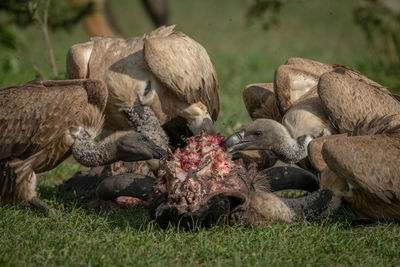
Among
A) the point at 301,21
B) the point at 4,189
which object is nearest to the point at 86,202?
the point at 4,189

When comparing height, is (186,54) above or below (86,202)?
above

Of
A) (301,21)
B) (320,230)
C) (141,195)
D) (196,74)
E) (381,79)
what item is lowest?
(301,21)

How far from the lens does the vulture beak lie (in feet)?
14.5

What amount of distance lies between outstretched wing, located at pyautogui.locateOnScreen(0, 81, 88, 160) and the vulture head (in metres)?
1.29

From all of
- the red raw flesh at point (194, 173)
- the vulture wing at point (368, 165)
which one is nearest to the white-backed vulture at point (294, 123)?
the red raw flesh at point (194, 173)

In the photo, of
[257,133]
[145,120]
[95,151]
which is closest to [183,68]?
[145,120]

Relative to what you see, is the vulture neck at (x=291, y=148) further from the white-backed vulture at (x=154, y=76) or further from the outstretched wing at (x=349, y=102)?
the white-backed vulture at (x=154, y=76)

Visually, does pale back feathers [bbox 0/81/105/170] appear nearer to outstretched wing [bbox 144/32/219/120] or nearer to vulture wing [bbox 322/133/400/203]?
outstretched wing [bbox 144/32/219/120]

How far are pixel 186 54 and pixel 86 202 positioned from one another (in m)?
1.67

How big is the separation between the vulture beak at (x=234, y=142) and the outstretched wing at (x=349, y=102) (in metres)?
0.74

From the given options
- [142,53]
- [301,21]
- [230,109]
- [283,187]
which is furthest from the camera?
[301,21]

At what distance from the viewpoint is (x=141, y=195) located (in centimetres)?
411

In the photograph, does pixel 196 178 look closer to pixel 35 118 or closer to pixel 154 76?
pixel 35 118

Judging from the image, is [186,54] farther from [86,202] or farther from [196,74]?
[86,202]
